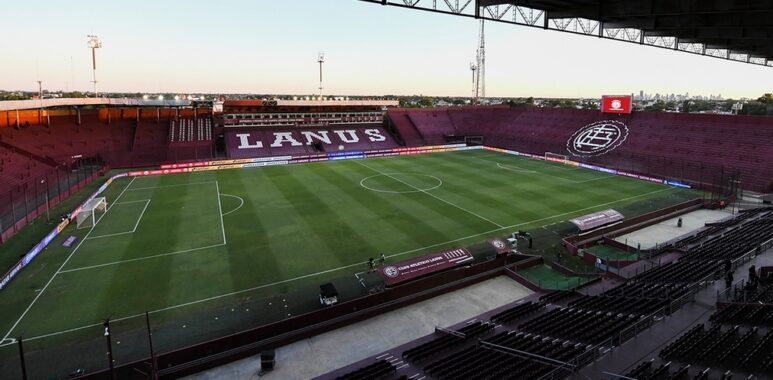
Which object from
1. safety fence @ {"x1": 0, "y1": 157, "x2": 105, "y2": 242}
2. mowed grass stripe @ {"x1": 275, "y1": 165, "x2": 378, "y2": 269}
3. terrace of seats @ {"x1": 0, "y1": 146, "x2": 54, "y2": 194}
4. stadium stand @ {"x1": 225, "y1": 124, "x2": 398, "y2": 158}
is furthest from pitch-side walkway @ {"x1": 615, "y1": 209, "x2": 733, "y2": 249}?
terrace of seats @ {"x1": 0, "y1": 146, "x2": 54, "y2": 194}

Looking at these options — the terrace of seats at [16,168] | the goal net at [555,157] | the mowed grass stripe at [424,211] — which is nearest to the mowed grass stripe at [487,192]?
the mowed grass stripe at [424,211]

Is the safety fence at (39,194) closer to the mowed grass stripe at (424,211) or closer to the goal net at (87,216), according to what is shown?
the goal net at (87,216)

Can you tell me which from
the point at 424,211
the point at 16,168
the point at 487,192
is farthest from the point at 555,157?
the point at 16,168

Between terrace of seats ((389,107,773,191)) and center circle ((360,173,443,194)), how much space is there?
24.4 meters

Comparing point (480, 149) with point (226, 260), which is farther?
point (480, 149)

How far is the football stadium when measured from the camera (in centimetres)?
1451

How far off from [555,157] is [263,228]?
4466 cm

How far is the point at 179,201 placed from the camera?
36.4m

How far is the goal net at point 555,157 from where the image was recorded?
56431 millimetres

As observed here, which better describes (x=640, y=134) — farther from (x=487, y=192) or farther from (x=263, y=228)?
(x=263, y=228)

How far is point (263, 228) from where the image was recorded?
28969mm

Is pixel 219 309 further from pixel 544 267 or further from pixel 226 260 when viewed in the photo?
pixel 544 267

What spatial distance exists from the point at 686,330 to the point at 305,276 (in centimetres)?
1652

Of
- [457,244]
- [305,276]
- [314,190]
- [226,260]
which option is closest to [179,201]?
[314,190]
